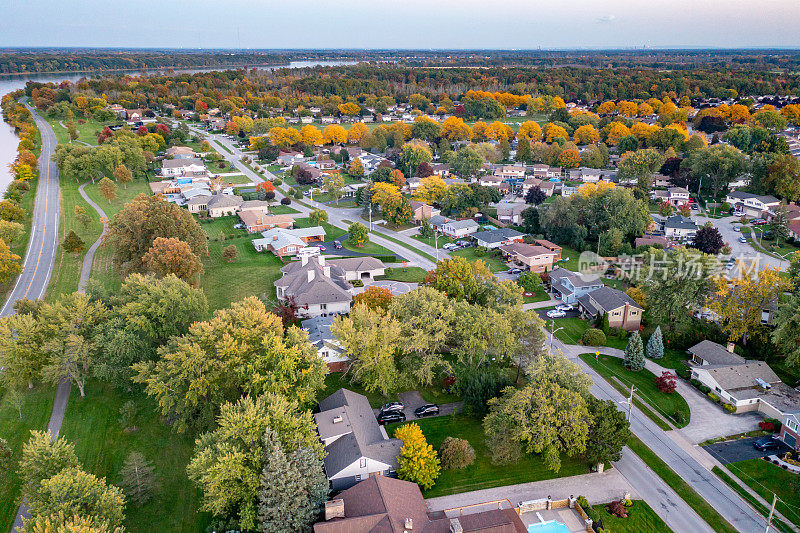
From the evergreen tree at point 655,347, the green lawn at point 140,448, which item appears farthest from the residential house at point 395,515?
the evergreen tree at point 655,347

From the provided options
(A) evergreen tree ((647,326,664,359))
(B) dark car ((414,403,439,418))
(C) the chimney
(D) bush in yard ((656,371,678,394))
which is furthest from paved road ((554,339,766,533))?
(C) the chimney

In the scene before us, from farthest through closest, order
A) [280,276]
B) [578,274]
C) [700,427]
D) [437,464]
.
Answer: [280,276] < [578,274] < [700,427] < [437,464]

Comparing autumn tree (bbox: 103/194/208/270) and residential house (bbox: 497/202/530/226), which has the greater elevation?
autumn tree (bbox: 103/194/208/270)

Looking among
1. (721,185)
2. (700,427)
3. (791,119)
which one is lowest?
(700,427)

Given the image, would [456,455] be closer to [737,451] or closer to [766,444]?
[737,451]

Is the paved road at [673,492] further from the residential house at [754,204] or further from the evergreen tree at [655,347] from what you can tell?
the residential house at [754,204]

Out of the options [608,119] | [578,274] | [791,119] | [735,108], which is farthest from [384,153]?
[791,119]

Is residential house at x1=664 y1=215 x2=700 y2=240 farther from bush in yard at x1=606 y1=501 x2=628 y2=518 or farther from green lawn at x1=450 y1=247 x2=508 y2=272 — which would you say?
bush in yard at x1=606 y1=501 x2=628 y2=518

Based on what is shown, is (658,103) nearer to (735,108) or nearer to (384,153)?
(735,108)
